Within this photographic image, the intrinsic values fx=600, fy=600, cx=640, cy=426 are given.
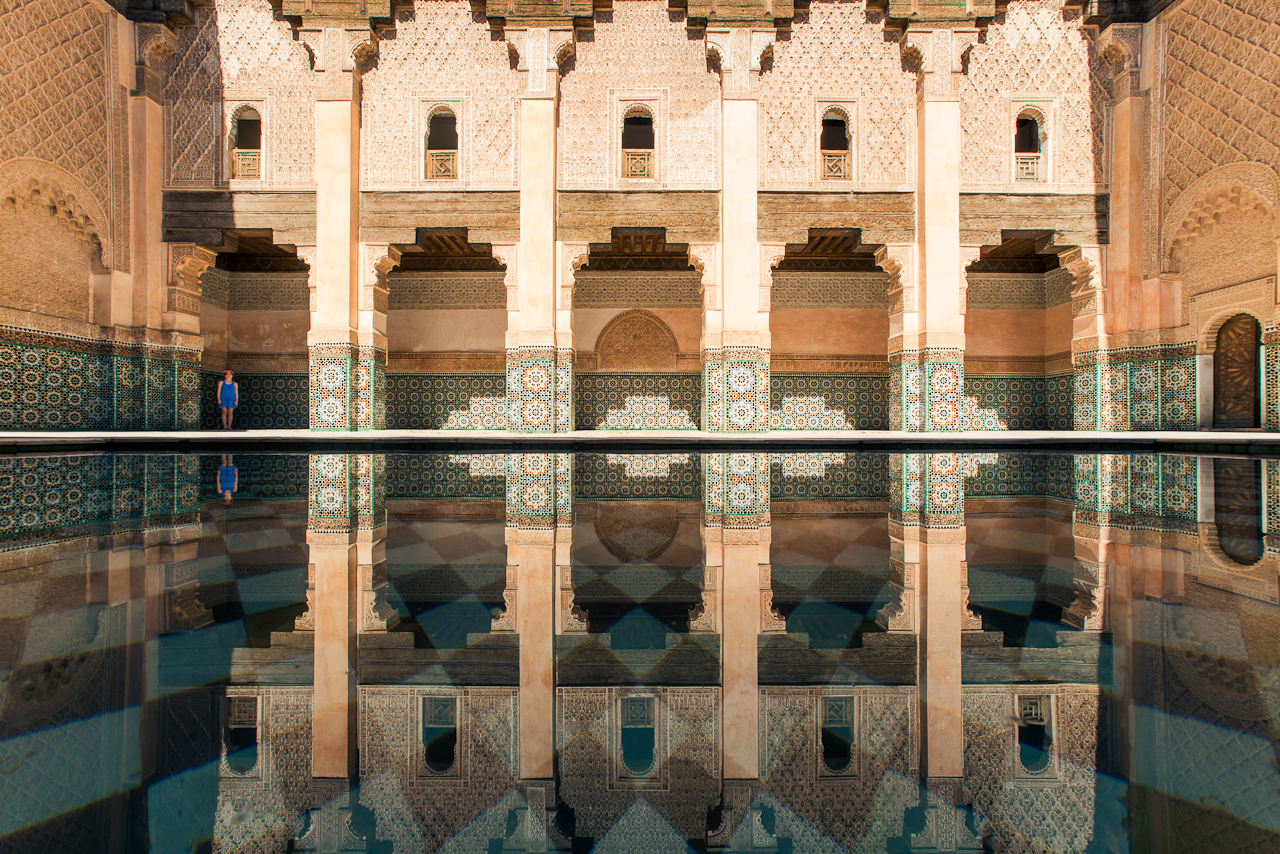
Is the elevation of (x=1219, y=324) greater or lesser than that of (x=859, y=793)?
greater

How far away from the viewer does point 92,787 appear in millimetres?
473

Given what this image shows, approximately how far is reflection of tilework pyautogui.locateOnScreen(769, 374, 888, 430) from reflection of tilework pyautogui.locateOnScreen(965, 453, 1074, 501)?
420 centimetres

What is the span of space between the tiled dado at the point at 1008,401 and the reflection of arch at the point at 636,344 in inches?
160

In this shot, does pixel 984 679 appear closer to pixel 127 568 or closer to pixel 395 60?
pixel 127 568

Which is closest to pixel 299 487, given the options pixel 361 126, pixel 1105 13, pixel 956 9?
pixel 361 126

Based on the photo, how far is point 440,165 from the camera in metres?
6.21

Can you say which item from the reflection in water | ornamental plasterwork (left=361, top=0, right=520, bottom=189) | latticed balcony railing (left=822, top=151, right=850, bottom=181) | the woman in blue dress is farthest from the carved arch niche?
latticed balcony railing (left=822, top=151, right=850, bottom=181)

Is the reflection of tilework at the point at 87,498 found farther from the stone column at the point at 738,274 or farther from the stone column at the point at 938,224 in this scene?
the stone column at the point at 938,224

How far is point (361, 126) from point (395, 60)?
75 centimetres

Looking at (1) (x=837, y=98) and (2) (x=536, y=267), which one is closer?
(2) (x=536, y=267)

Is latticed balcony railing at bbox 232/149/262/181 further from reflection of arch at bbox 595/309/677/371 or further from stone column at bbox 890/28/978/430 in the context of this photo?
stone column at bbox 890/28/978/430

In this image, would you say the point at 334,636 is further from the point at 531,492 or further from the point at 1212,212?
the point at 1212,212

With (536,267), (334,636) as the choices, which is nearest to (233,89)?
(536,267)

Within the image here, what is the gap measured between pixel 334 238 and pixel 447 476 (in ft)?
14.4
